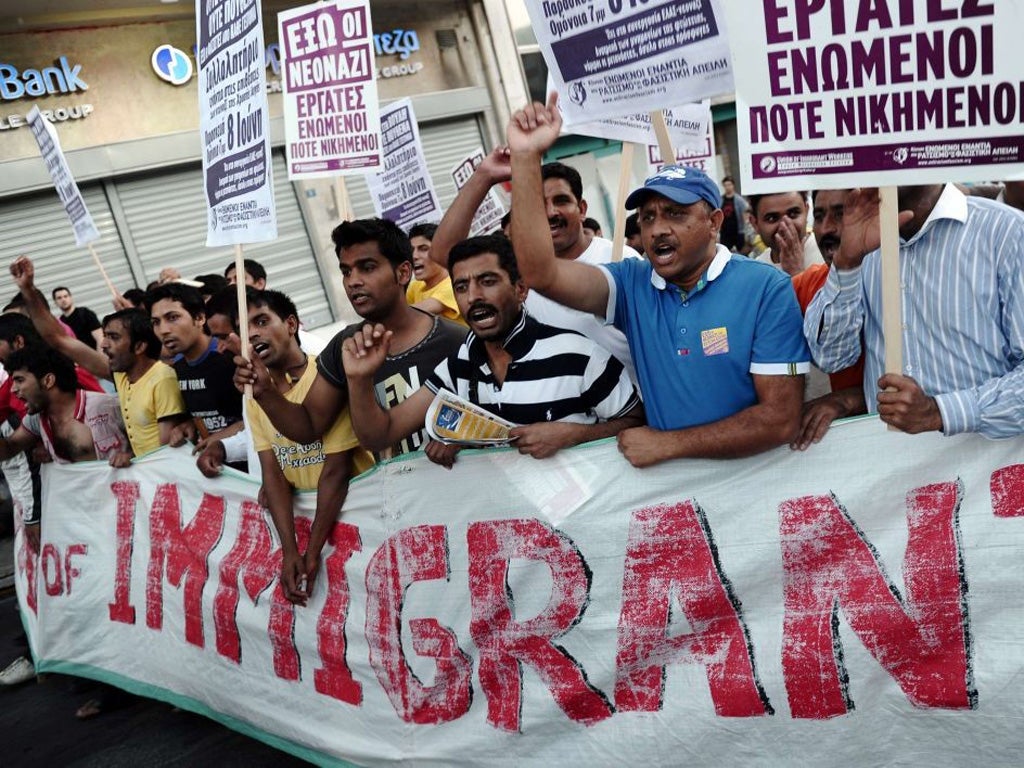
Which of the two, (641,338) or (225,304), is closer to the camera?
(641,338)

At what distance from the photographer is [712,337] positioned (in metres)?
2.85

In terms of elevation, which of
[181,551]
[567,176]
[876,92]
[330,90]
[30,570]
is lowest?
[30,570]

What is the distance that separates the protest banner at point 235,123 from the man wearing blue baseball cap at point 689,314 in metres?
1.33

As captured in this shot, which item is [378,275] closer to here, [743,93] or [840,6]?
[743,93]

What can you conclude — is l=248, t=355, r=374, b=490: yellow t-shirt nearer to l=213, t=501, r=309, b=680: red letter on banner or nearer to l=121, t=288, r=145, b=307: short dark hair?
l=213, t=501, r=309, b=680: red letter on banner

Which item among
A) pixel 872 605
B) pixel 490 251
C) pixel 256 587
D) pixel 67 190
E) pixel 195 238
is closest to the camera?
pixel 872 605

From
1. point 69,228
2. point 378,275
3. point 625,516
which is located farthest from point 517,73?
point 625,516

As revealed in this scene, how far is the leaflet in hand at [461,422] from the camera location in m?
3.04

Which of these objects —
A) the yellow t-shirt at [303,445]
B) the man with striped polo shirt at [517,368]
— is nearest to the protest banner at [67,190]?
the yellow t-shirt at [303,445]

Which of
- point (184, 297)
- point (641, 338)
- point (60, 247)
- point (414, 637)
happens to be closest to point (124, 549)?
point (184, 297)

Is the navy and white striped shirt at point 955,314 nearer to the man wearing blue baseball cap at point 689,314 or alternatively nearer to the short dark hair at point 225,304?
the man wearing blue baseball cap at point 689,314

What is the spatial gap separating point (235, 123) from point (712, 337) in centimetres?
224

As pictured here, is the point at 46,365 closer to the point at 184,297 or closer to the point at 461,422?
the point at 184,297

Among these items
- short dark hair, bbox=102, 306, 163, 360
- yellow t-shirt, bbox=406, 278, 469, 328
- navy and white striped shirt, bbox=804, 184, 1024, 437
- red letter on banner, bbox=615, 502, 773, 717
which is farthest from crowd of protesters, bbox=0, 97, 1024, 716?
yellow t-shirt, bbox=406, 278, 469, 328
